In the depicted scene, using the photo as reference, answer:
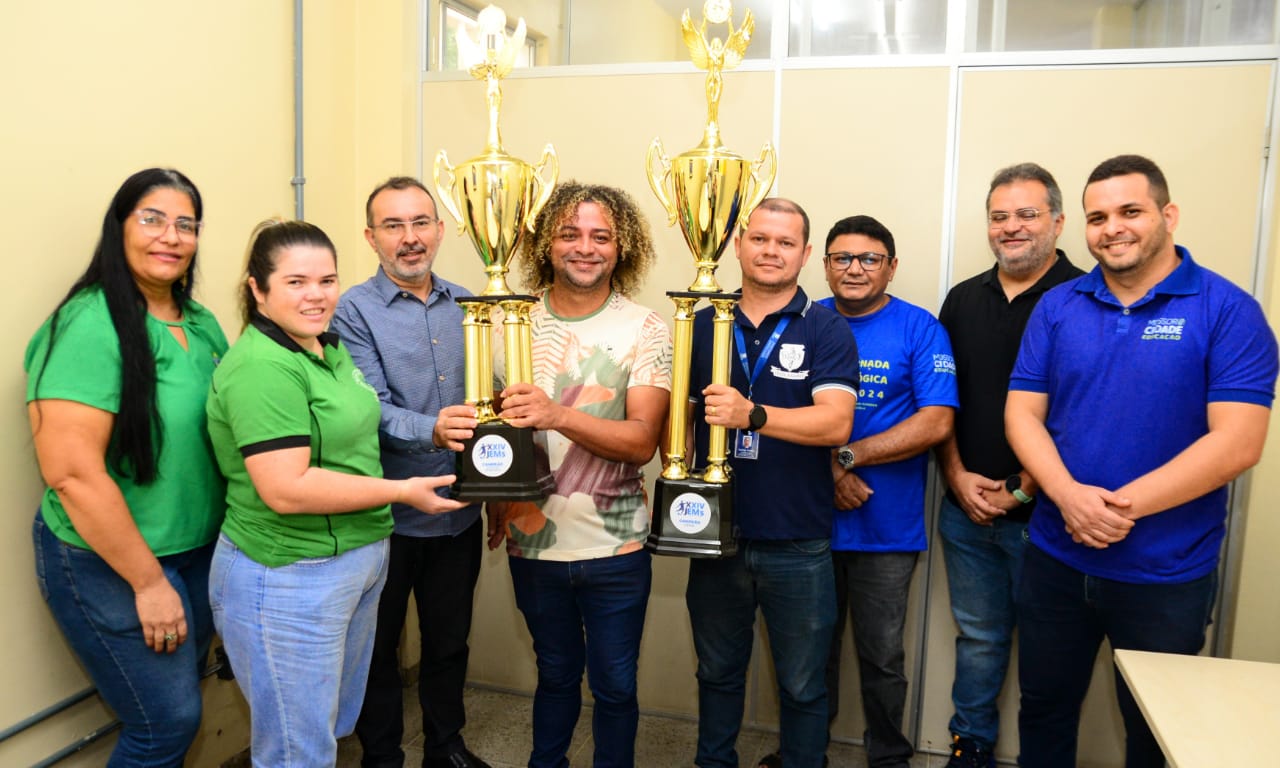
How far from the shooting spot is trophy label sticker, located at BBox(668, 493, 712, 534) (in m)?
1.95

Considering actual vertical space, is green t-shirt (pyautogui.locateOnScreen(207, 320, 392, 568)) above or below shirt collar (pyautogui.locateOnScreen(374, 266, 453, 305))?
below

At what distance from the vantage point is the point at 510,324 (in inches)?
76.0

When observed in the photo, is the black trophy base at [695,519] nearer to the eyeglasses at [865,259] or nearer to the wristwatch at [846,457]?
the wristwatch at [846,457]

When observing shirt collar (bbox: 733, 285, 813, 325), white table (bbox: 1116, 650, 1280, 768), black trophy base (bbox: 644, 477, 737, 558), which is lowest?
white table (bbox: 1116, 650, 1280, 768)

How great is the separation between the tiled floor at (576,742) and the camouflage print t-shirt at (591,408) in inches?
39.3

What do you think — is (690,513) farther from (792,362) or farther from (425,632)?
(425,632)

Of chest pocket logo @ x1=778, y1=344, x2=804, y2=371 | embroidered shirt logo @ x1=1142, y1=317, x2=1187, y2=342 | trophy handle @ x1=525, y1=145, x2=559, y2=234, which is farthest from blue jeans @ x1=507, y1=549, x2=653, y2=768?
embroidered shirt logo @ x1=1142, y1=317, x2=1187, y2=342

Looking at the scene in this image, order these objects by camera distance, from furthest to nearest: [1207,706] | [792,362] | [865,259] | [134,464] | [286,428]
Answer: [865,259]
[792,362]
[134,464]
[286,428]
[1207,706]

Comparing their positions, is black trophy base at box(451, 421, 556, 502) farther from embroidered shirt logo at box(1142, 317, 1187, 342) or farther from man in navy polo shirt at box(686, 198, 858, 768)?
embroidered shirt logo at box(1142, 317, 1187, 342)

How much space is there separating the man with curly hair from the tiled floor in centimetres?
68

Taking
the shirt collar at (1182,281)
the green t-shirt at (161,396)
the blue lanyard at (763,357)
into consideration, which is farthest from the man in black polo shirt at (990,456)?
the green t-shirt at (161,396)

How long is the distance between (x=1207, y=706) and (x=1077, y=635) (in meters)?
0.66

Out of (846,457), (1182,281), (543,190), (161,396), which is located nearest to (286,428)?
(161,396)

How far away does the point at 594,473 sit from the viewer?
2045mm
